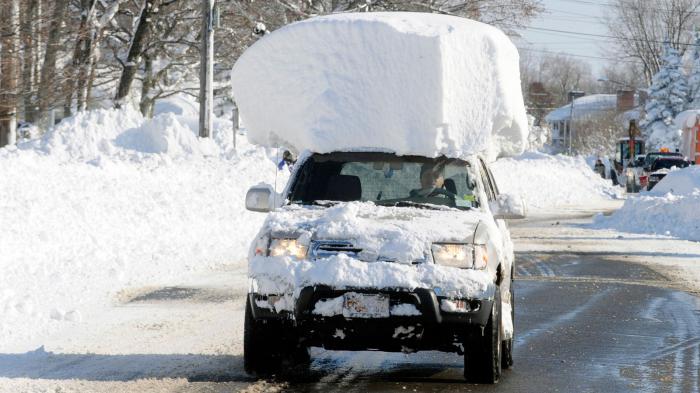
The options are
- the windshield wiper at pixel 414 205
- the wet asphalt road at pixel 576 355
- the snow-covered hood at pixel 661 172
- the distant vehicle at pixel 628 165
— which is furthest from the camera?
the distant vehicle at pixel 628 165

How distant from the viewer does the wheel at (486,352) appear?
832 centimetres

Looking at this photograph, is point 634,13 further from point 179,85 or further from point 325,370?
point 325,370

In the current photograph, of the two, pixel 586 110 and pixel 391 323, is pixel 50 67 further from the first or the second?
pixel 586 110

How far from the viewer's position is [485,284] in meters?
8.10

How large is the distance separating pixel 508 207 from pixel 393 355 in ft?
5.14

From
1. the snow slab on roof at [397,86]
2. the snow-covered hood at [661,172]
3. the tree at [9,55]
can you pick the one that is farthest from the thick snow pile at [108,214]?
the snow-covered hood at [661,172]

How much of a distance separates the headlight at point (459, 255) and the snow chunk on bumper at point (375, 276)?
0.27ft

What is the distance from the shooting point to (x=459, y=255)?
26.8 feet

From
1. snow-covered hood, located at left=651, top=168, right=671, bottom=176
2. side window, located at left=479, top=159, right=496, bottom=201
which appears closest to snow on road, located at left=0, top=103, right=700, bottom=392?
side window, located at left=479, top=159, right=496, bottom=201

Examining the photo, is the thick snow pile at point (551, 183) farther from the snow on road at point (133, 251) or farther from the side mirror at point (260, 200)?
the side mirror at point (260, 200)

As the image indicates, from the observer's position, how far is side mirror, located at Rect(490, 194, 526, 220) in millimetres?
9164

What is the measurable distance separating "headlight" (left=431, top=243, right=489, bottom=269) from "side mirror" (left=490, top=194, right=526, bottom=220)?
995 millimetres

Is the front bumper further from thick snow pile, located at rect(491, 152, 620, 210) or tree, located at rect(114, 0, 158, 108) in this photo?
tree, located at rect(114, 0, 158, 108)

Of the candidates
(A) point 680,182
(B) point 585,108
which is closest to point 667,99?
(A) point 680,182
